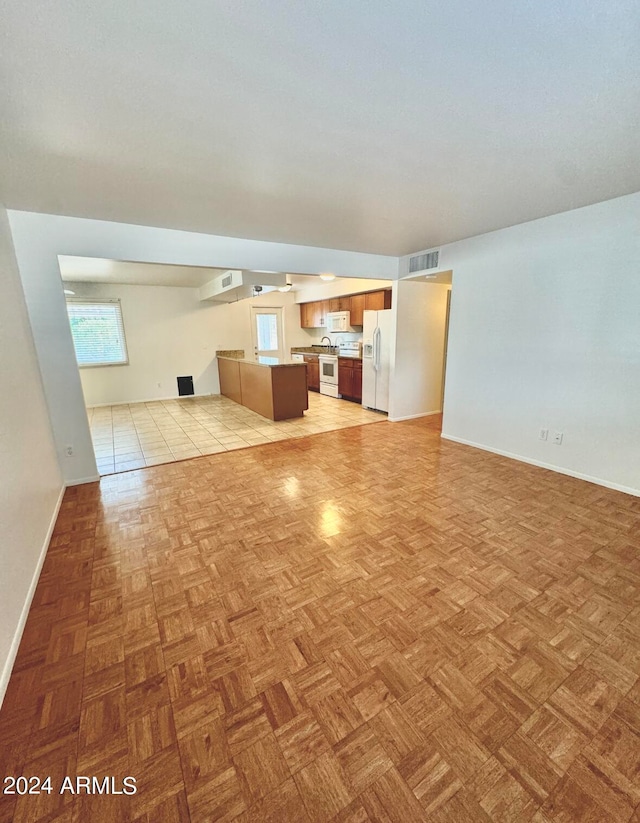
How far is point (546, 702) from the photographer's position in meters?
1.29

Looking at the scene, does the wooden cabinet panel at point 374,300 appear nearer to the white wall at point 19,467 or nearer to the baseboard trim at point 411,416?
the baseboard trim at point 411,416

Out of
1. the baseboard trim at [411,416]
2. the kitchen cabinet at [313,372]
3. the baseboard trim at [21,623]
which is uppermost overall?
the kitchen cabinet at [313,372]

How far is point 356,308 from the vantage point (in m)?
6.58

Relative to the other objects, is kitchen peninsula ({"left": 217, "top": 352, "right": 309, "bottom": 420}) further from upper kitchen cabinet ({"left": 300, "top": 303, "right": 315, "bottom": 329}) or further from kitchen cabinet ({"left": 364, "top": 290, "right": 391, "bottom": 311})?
upper kitchen cabinet ({"left": 300, "top": 303, "right": 315, "bottom": 329})

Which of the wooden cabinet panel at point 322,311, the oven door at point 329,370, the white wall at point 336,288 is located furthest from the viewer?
the wooden cabinet panel at point 322,311

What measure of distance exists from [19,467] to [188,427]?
3.28 metres

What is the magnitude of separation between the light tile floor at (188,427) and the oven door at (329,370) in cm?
41

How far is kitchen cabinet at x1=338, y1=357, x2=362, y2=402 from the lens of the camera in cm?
643

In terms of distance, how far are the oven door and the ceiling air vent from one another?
8.47 feet

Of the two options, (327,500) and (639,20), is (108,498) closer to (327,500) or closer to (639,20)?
(327,500)

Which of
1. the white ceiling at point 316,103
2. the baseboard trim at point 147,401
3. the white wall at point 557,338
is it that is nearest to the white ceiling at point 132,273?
the white ceiling at point 316,103

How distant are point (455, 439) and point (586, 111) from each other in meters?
3.36

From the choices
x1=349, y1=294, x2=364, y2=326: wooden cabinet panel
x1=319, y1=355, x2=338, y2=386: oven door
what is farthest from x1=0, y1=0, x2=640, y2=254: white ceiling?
x1=319, y1=355, x2=338, y2=386: oven door

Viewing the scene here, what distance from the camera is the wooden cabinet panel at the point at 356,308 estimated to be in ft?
21.2
